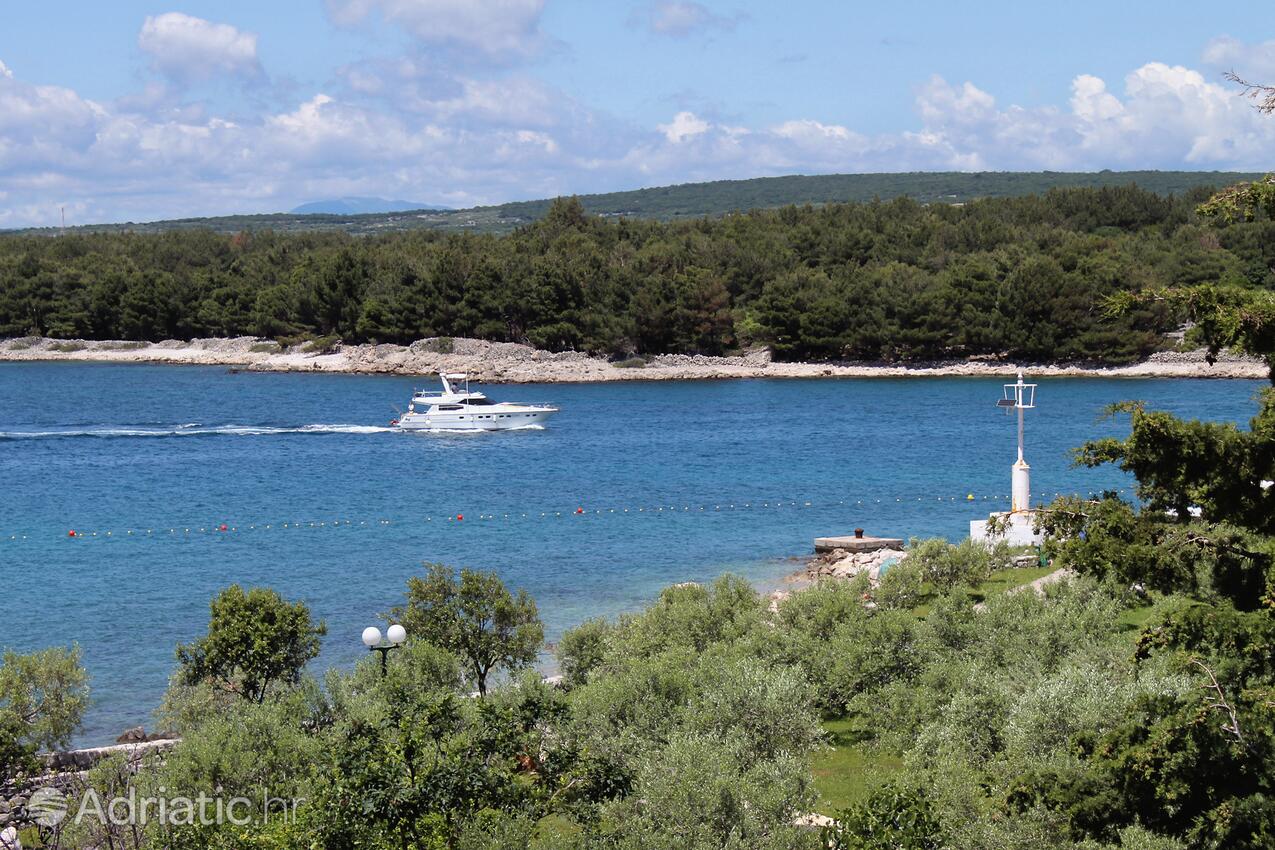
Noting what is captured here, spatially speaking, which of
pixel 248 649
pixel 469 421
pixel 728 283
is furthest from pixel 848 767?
pixel 728 283

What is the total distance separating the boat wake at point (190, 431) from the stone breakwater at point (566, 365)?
26.9 metres

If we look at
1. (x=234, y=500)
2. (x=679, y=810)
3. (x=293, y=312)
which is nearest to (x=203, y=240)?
(x=293, y=312)

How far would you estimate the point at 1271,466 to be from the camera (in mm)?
10984

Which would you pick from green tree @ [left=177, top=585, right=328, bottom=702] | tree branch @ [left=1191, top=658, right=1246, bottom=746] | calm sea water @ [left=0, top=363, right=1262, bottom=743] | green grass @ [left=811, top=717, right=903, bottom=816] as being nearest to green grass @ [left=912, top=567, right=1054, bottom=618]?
green grass @ [left=811, top=717, right=903, bottom=816]

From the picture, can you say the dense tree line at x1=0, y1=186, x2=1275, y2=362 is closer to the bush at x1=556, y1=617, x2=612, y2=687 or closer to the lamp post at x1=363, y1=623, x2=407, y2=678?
the bush at x1=556, y1=617, x2=612, y2=687

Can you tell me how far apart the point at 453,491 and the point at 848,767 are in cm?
3289

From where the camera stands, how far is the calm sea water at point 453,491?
96.1ft

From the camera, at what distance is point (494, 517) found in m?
40.7

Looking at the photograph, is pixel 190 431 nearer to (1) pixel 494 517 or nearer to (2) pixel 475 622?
(1) pixel 494 517

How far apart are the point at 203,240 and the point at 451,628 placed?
130300mm

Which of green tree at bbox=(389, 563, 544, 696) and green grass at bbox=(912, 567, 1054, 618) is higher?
green tree at bbox=(389, 563, 544, 696)

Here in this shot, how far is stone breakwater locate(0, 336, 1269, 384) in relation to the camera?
8362 cm

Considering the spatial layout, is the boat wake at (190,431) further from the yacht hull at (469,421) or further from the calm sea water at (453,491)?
the yacht hull at (469,421)

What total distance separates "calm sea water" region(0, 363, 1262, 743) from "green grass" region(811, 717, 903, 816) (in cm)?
422
